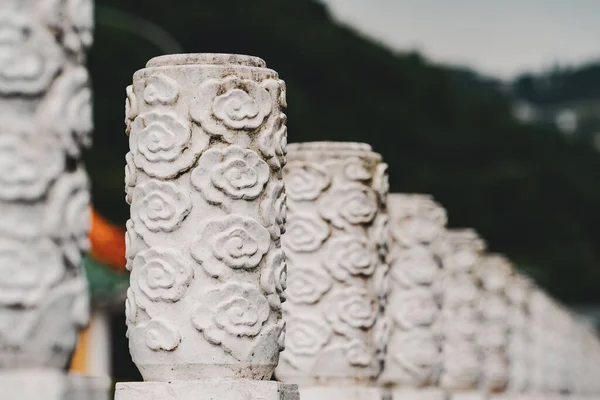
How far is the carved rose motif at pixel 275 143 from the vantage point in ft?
27.1

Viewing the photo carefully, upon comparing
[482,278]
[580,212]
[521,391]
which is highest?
[580,212]

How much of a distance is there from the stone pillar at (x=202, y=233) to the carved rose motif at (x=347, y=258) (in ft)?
9.20

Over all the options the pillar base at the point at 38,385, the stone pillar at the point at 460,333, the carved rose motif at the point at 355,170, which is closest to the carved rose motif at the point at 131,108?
the pillar base at the point at 38,385

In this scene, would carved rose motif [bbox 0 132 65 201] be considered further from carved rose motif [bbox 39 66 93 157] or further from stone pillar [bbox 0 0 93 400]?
carved rose motif [bbox 39 66 93 157]

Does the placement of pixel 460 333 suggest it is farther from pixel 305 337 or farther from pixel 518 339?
pixel 518 339

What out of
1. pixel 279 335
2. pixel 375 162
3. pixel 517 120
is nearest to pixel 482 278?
pixel 375 162

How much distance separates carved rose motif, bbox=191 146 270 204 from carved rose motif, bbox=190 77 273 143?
0.32 ft

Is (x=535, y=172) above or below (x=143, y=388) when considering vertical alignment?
above

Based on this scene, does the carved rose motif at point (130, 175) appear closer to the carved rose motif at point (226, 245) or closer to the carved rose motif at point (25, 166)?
the carved rose motif at point (226, 245)

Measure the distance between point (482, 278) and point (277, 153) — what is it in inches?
346

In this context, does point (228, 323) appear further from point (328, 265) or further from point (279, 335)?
point (328, 265)

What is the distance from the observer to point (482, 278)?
16.9m

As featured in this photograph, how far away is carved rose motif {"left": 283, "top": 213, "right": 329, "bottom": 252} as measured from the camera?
1112 cm

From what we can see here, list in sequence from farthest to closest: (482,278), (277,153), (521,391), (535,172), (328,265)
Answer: (535,172) < (521,391) < (482,278) < (328,265) < (277,153)
